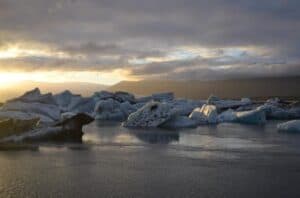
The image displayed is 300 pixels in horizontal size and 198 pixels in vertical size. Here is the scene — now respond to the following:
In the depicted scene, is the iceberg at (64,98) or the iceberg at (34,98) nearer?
the iceberg at (34,98)

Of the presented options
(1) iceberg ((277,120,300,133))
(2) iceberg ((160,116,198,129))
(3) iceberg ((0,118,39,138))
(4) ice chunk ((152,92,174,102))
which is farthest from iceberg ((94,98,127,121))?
(3) iceberg ((0,118,39,138))

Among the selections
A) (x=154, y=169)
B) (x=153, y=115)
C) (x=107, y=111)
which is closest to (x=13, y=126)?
(x=154, y=169)

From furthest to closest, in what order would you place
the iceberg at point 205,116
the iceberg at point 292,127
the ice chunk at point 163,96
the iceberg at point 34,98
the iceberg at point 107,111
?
the ice chunk at point 163,96
the iceberg at point 107,111
the iceberg at point 34,98
the iceberg at point 205,116
the iceberg at point 292,127

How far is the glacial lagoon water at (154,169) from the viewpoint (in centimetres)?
653

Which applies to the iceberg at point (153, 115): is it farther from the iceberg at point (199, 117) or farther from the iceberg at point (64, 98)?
the iceberg at point (64, 98)

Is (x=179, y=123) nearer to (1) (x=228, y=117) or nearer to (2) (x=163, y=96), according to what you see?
(1) (x=228, y=117)

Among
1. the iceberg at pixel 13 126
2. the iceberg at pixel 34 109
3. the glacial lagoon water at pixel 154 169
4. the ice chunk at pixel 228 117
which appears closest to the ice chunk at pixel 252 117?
the ice chunk at pixel 228 117

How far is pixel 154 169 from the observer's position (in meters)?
8.24

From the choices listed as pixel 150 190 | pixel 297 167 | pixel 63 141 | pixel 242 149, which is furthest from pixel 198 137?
pixel 150 190

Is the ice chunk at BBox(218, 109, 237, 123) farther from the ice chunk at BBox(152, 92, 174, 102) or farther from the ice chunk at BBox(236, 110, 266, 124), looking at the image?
the ice chunk at BBox(152, 92, 174, 102)

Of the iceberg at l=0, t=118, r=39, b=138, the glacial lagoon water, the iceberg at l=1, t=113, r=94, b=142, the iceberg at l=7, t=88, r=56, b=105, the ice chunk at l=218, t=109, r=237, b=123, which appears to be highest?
the iceberg at l=7, t=88, r=56, b=105

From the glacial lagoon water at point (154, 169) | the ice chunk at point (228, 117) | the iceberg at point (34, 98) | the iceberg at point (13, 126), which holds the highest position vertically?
the iceberg at point (34, 98)

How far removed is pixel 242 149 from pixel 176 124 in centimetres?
776

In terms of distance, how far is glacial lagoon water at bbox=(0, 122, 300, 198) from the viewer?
6.53 m
